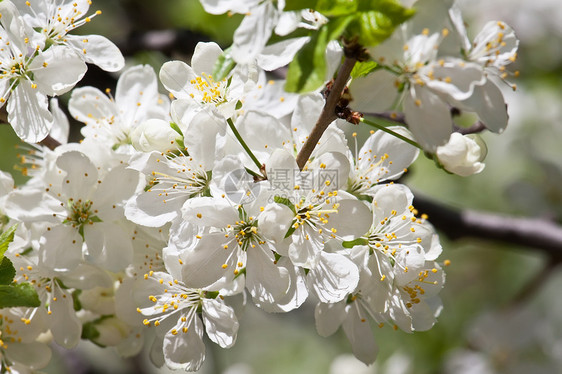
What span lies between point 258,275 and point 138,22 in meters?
2.63

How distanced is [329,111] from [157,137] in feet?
1.17

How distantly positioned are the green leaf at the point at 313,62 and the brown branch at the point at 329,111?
0.06 m

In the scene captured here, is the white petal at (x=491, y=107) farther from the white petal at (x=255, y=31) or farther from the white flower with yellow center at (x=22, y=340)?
the white flower with yellow center at (x=22, y=340)

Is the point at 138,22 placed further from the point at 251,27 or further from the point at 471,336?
the point at 251,27

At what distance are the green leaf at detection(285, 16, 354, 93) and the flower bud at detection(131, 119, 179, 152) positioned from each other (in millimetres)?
338

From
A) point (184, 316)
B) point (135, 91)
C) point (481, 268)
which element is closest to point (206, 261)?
point (184, 316)

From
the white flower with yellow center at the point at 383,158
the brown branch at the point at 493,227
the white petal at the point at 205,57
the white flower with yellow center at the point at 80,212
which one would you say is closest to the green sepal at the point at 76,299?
the white flower with yellow center at the point at 80,212

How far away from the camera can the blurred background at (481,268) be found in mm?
2600

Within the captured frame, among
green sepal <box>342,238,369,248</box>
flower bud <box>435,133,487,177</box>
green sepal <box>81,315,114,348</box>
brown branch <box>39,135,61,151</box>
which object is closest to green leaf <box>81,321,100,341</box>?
green sepal <box>81,315,114,348</box>

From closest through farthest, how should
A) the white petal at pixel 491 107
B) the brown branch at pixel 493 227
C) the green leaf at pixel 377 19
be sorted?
the green leaf at pixel 377 19 < the white petal at pixel 491 107 < the brown branch at pixel 493 227

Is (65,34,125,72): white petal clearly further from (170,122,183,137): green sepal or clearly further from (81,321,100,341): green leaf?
(81,321,100,341): green leaf

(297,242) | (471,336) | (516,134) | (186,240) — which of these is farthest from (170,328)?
(516,134)

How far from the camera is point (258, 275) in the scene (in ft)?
3.93

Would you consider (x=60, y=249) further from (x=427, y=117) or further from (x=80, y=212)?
(x=427, y=117)
